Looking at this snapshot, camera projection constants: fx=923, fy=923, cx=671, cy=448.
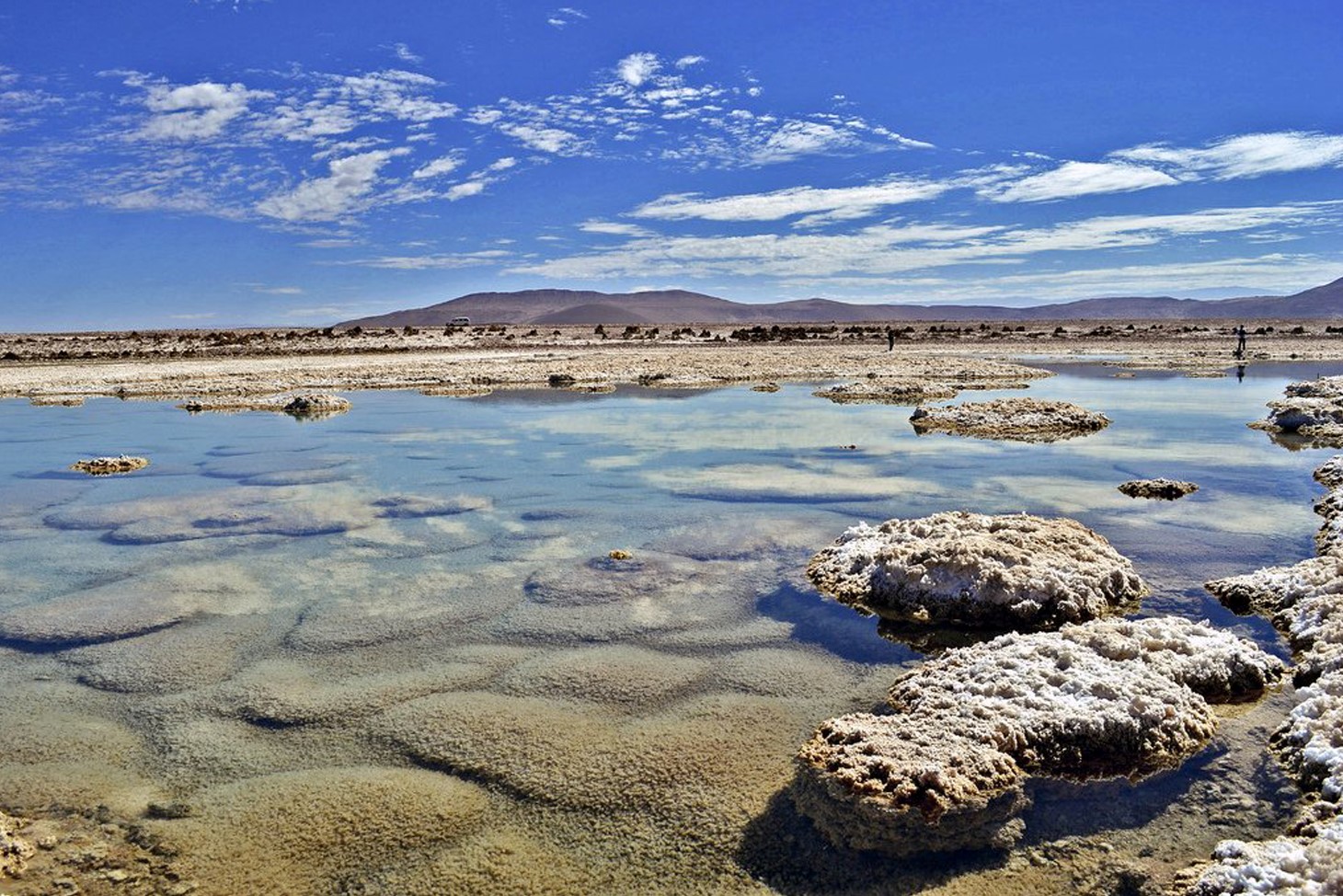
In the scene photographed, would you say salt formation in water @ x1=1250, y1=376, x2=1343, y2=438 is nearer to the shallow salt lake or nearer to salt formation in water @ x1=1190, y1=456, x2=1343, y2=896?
the shallow salt lake

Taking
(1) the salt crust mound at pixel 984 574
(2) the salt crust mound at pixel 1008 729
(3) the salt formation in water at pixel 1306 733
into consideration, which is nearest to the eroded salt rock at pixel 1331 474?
(3) the salt formation in water at pixel 1306 733

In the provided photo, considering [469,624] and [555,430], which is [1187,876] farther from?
[555,430]

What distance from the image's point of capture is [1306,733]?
4.79 metres

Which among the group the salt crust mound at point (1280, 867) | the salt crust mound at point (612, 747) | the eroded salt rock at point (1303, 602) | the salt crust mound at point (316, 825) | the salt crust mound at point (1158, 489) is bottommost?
the salt crust mound at point (316, 825)

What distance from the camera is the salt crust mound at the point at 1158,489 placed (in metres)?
10.9

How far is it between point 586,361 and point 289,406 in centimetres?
1791

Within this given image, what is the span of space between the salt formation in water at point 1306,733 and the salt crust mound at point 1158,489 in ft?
7.43

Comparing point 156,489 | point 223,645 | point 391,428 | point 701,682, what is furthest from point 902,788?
point 391,428

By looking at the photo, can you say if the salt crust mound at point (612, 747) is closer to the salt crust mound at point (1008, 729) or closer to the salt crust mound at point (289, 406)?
the salt crust mound at point (1008, 729)

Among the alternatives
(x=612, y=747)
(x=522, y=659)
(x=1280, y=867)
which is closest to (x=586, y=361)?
(x=522, y=659)

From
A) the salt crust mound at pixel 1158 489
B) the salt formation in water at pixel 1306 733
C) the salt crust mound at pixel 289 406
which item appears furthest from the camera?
the salt crust mound at pixel 289 406

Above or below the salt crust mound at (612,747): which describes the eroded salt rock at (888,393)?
above

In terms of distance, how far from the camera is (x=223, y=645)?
652 cm

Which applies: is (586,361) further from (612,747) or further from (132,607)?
(612,747)
